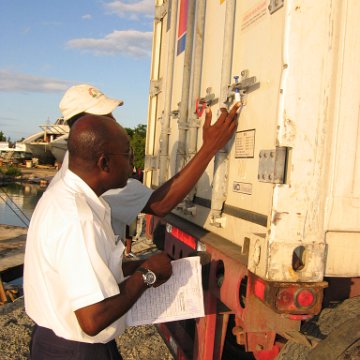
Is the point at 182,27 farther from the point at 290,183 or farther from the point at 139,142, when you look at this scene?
the point at 139,142

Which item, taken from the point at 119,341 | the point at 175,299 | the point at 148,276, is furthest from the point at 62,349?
the point at 119,341

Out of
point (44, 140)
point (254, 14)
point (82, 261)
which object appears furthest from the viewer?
point (44, 140)

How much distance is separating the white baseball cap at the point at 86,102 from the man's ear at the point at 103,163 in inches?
28.4

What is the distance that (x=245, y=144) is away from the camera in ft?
8.15

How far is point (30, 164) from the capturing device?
47.2 metres

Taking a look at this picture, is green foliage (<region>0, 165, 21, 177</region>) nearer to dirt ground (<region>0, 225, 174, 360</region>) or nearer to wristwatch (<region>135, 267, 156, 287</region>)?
dirt ground (<region>0, 225, 174, 360</region>)

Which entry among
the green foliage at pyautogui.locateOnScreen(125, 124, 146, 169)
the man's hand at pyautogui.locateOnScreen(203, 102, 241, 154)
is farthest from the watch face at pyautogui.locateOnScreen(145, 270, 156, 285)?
the green foliage at pyautogui.locateOnScreen(125, 124, 146, 169)

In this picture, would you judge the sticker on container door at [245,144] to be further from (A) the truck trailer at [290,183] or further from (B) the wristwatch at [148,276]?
(B) the wristwatch at [148,276]

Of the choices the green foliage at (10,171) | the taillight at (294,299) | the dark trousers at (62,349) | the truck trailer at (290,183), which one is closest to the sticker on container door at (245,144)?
the truck trailer at (290,183)

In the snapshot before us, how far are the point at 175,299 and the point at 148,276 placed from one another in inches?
15.4

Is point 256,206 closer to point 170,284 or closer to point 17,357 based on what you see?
point 170,284

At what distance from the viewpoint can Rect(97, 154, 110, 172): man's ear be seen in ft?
5.82

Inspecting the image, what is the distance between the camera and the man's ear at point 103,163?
1.77 metres

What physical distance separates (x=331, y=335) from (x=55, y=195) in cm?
142
